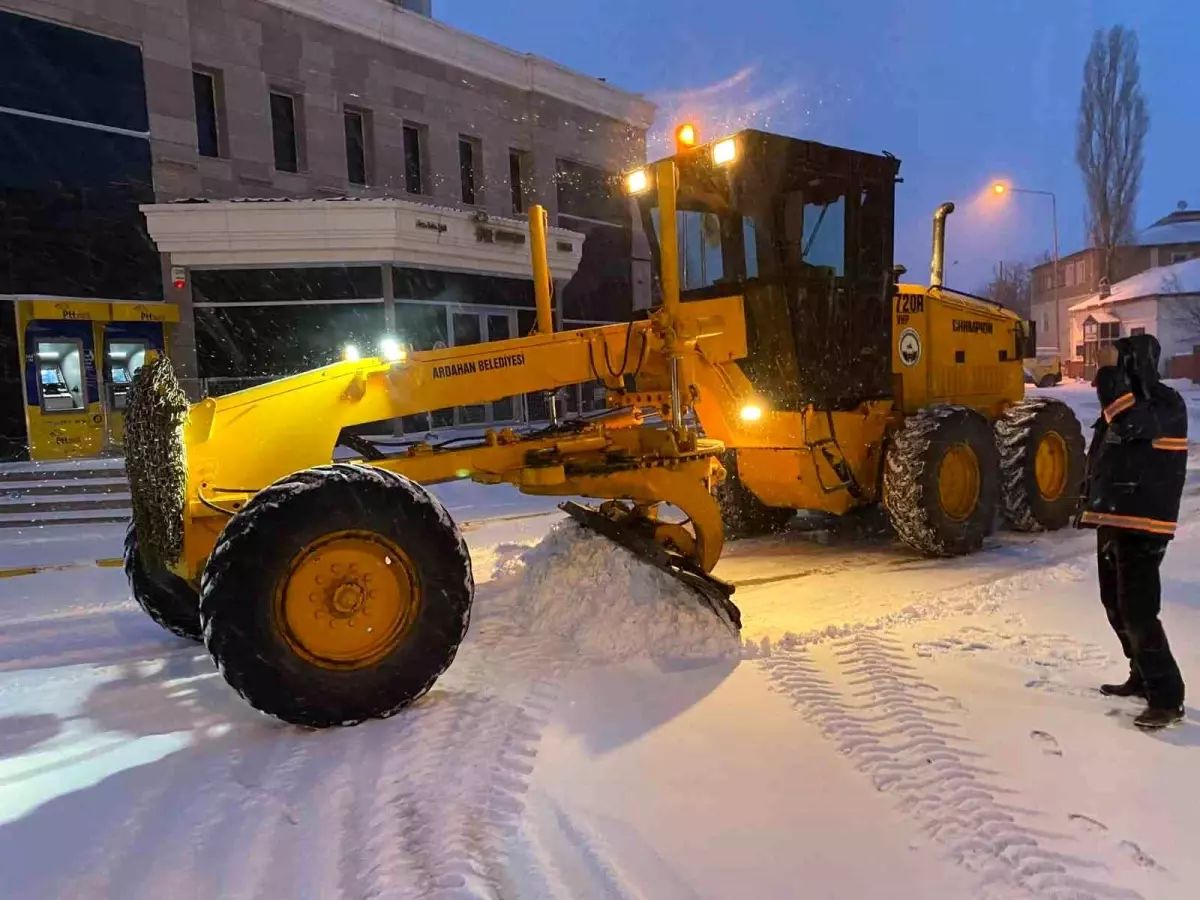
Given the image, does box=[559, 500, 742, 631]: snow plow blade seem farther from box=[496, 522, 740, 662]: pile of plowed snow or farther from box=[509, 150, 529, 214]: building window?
box=[509, 150, 529, 214]: building window

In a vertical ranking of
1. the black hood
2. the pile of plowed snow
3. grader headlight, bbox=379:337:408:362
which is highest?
grader headlight, bbox=379:337:408:362

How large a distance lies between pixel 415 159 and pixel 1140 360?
56.9 feet

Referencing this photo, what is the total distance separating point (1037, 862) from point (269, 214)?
14.5 m

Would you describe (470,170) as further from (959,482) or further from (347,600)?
(347,600)

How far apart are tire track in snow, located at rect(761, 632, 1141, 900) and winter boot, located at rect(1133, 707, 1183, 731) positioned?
2.47 feet

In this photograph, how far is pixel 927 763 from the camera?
133 inches

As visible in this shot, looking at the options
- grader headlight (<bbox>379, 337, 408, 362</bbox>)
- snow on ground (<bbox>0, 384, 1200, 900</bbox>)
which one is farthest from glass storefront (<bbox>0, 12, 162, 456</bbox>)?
grader headlight (<bbox>379, 337, 408, 362</bbox>)

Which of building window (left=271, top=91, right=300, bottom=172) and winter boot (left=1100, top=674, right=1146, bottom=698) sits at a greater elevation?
building window (left=271, top=91, right=300, bottom=172)

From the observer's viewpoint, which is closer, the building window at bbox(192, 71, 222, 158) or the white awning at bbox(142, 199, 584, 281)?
the white awning at bbox(142, 199, 584, 281)

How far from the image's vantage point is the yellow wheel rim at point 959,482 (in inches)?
283

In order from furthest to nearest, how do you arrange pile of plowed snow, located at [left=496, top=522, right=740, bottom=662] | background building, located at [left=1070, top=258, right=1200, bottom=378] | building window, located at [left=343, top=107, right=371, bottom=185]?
1. background building, located at [left=1070, top=258, right=1200, bottom=378]
2. building window, located at [left=343, top=107, right=371, bottom=185]
3. pile of plowed snow, located at [left=496, top=522, right=740, bottom=662]

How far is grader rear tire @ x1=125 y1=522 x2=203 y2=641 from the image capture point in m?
4.96

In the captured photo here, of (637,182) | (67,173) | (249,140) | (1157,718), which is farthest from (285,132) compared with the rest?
(1157,718)

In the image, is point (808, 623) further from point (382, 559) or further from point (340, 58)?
point (340, 58)
